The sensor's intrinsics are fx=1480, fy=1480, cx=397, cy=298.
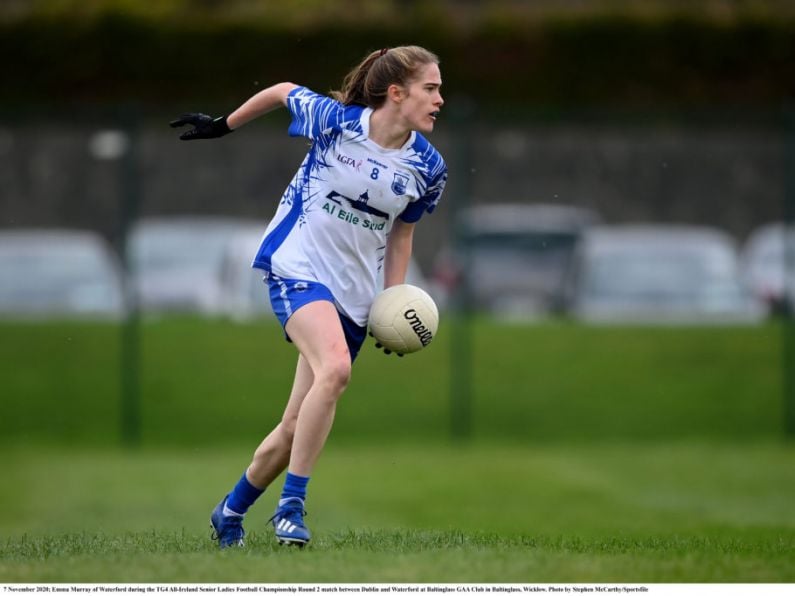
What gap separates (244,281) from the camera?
50.2ft

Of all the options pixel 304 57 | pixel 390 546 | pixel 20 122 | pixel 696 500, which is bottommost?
pixel 696 500

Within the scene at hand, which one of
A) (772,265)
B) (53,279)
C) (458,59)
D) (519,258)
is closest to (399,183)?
(519,258)

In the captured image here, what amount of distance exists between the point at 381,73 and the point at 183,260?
29.1 ft

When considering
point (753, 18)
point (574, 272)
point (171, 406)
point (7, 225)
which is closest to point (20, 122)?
point (7, 225)

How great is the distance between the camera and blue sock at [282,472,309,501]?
652cm

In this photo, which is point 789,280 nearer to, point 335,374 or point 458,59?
point 335,374

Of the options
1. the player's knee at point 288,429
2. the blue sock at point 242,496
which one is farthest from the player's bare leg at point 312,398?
the blue sock at point 242,496

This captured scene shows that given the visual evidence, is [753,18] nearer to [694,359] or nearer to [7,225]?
[694,359]

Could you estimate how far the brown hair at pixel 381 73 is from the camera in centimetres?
671

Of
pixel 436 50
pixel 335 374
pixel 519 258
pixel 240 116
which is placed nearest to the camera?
pixel 335 374

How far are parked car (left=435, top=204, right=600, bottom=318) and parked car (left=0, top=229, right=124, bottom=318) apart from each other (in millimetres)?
3352

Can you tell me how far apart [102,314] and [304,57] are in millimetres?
10287

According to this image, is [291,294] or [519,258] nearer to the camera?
[291,294]

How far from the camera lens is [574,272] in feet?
50.8
